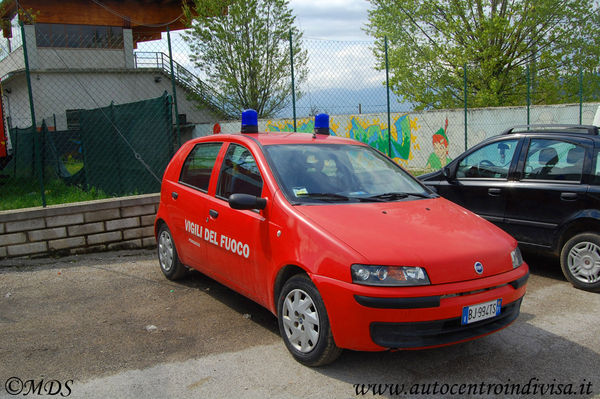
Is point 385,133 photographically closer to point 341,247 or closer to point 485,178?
point 485,178

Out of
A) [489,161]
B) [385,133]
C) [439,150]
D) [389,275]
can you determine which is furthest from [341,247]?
[385,133]

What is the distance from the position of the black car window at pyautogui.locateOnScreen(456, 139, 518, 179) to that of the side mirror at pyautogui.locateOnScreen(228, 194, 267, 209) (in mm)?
3459

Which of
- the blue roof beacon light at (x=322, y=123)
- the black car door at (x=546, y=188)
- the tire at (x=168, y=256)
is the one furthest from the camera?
the blue roof beacon light at (x=322, y=123)

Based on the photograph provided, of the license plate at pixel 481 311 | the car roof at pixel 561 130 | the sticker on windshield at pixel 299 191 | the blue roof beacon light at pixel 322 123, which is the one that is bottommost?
the license plate at pixel 481 311

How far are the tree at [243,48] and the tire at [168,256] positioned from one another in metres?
13.2

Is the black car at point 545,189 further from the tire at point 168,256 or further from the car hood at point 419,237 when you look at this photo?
the tire at point 168,256

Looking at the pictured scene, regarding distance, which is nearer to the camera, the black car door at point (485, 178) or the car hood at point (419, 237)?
the car hood at point (419, 237)

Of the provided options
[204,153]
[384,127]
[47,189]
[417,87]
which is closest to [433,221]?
[204,153]

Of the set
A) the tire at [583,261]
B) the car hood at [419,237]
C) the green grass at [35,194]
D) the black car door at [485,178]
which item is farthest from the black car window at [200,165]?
the tire at [583,261]

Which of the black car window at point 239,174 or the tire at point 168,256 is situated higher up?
the black car window at point 239,174

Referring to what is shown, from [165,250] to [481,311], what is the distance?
3.63 metres

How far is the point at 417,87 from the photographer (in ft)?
61.7

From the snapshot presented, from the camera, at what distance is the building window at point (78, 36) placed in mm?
23250

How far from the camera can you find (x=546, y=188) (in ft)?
18.2
